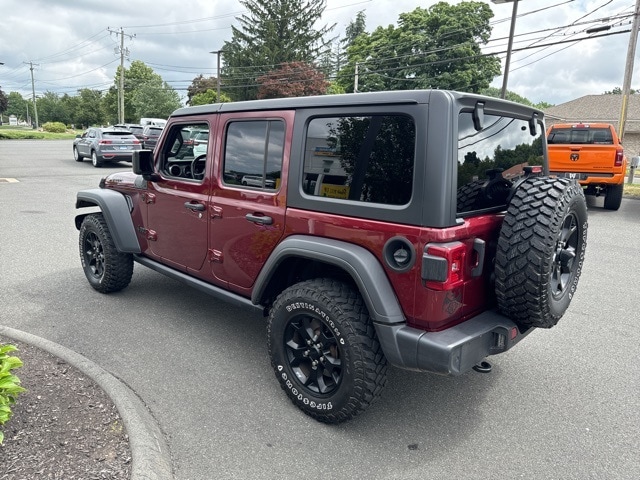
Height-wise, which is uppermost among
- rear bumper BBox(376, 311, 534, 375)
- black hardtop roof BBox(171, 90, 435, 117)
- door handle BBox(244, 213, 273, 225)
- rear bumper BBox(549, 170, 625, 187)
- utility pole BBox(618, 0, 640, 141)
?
utility pole BBox(618, 0, 640, 141)

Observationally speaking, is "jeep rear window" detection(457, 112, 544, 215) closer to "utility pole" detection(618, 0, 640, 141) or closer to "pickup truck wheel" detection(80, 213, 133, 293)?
"pickup truck wheel" detection(80, 213, 133, 293)

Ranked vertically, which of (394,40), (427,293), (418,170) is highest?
(394,40)

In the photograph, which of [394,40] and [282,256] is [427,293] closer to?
[282,256]

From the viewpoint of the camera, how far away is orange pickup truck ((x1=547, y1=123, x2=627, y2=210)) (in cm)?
1086

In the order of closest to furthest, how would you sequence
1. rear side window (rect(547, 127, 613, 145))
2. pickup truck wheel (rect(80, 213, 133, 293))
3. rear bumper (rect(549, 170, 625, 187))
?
pickup truck wheel (rect(80, 213, 133, 293)), rear bumper (rect(549, 170, 625, 187)), rear side window (rect(547, 127, 613, 145))

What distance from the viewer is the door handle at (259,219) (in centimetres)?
322

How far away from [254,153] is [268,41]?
168 feet

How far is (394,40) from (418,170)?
44290 millimetres

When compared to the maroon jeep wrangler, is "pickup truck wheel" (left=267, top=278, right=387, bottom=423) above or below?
below

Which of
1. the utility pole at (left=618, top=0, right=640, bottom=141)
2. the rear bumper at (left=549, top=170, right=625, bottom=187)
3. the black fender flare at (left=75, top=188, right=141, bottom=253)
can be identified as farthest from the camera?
the utility pole at (left=618, top=0, right=640, bottom=141)

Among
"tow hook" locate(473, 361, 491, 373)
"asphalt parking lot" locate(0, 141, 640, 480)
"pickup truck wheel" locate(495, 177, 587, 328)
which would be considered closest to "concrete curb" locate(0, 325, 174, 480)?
"asphalt parking lot" locate(0, 141, 640, 480)

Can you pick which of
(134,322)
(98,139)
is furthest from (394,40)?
(134,322)

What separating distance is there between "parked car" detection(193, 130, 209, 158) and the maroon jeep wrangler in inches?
10.5

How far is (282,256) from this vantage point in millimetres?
3049
